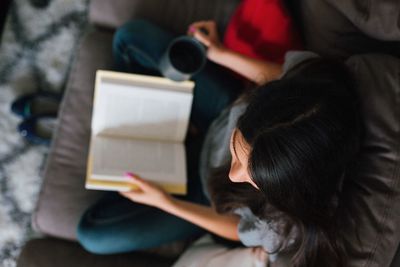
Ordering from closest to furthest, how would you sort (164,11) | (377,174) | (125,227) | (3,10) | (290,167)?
1. (290,167)
2. (377,174)
3. (125,227)
4. (164,11)
5. (3,10)

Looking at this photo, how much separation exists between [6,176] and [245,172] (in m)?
0.86

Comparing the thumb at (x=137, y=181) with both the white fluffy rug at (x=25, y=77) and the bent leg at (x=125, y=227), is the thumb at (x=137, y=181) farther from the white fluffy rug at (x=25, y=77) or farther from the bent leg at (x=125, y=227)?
the white fluffy rug at (x=25, y=77)

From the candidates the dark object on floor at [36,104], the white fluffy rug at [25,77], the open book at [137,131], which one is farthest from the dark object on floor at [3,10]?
the open book at [137,131]

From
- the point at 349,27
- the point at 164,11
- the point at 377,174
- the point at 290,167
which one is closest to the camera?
the point at 290,167

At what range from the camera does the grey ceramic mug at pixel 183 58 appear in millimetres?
990

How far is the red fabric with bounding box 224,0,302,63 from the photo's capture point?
1.07 meters

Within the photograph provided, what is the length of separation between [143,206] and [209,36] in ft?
1.49

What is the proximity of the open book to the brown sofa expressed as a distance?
0.10 meters

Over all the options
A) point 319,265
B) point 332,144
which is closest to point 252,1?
point 332,144

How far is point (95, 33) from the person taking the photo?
123cm

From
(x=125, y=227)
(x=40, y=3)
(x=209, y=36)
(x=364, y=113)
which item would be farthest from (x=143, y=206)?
(x=40, y=3)

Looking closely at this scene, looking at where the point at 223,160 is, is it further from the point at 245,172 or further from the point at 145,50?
the point at 145,50

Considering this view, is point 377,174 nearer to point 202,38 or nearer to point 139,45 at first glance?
point 202,38

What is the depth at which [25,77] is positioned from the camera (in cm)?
139
